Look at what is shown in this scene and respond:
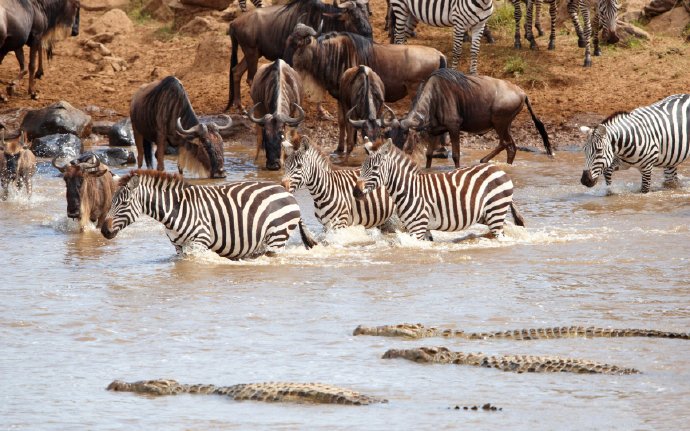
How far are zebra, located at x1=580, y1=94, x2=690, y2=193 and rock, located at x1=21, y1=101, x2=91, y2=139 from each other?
24.9 ft

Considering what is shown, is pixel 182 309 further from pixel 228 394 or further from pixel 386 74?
pixel 386 74

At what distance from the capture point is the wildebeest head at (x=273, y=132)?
1711 centimetres

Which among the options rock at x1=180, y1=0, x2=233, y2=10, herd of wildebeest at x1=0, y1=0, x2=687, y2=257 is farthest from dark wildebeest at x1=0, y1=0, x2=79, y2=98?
rock at x1=180, y1=0, x2=233, y2=10

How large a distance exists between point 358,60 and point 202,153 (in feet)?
11.8

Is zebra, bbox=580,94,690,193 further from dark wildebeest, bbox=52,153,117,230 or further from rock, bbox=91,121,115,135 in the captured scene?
rock, bbox=91,121,115,135

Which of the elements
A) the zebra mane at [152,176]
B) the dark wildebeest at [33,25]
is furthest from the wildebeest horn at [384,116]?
the dark wildebeest at [33,25]

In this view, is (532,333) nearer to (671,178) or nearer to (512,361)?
Result: (512,361)

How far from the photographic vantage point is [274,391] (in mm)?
7309

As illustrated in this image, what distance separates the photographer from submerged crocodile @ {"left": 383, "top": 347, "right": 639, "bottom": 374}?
778 centimetres

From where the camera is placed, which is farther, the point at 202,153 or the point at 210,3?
the point at 210,3

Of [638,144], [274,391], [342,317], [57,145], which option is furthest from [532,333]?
[57,145]

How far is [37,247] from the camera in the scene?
493 inches

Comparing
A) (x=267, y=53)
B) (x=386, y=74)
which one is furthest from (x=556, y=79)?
(x=267, y=53)

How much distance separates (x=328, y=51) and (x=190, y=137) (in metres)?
3.57
